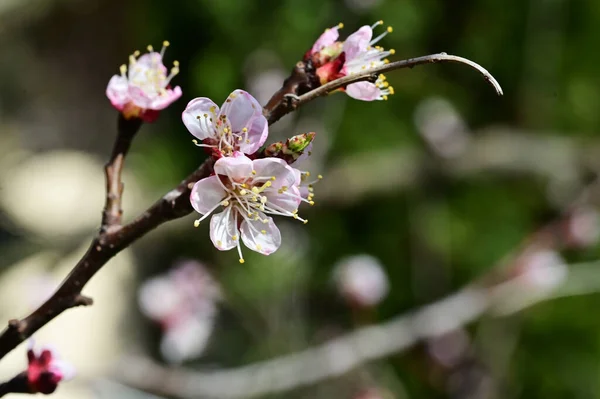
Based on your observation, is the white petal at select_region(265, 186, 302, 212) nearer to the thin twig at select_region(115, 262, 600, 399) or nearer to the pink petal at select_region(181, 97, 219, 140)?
the pink petal at select_region(181, 97, 219, 140)

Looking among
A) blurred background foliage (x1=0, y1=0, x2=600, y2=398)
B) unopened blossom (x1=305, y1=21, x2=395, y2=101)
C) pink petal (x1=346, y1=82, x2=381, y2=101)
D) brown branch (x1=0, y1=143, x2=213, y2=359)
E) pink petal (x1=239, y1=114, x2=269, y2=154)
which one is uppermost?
blurred background foliage (x1=0, y1=0, x2=600, y2=398)

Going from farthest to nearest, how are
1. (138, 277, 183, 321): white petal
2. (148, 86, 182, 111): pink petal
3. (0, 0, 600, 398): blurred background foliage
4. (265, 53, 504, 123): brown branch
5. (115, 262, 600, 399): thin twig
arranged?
(0, 0, 600, 398): blurred background foliage, (138, 277, 183, 321): white petal, (115, 262, 600, 399): thin twig, (148, 86, 182, 111): pink petal, (265, 53, 504, 123): brown branch

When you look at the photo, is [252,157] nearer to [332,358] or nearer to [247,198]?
[247,198]

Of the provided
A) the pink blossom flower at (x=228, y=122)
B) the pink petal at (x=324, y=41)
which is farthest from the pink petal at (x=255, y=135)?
the pink petal at (x=324, y=41)

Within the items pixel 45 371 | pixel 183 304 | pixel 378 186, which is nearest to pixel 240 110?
pixel 45 371

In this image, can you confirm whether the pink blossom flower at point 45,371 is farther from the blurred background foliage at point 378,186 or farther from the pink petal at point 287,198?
the blurred background foliage at point 378,186

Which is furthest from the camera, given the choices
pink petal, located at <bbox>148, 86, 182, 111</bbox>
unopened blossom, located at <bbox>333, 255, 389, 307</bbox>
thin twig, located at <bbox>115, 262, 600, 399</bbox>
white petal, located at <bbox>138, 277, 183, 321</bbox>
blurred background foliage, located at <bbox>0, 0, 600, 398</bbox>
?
blurred background foliage, located at <bbox>0, 0, 600, 398</bbox>

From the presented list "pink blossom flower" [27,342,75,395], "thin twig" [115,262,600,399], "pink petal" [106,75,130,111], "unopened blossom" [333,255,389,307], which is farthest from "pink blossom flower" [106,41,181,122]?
"unopened blossom" [333,255,389,307]
